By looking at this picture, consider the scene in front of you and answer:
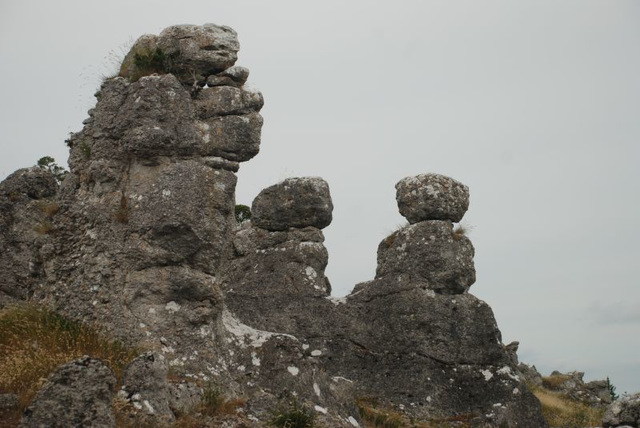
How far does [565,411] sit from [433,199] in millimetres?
8412

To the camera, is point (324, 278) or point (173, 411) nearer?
point (173, 411)

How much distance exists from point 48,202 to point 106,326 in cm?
414

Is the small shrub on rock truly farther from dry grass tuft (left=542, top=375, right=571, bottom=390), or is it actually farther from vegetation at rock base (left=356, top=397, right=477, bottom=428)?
vegetation at rock base (left=356, top=397, right=477, bottom=428)

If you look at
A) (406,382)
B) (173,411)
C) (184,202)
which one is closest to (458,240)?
(406,382)

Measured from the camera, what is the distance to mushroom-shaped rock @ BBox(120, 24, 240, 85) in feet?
63.5

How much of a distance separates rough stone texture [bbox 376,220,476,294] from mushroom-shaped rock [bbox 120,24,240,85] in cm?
1023

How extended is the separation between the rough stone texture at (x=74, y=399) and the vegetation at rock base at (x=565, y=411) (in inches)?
670

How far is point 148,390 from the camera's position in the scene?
13781 millimetres

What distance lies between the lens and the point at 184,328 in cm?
1692

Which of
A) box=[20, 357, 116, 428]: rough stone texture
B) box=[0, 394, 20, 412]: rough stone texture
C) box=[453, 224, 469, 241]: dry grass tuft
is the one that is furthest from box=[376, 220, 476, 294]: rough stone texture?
box=[0, 394, 20, 412]: rough stone texture

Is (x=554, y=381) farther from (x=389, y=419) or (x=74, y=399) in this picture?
(x=74, y=399)

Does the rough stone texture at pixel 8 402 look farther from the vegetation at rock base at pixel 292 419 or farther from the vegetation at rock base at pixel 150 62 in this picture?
the vegetation at rock base at pixel 150 62

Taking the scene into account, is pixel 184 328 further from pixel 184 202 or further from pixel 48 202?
pixel 48 202

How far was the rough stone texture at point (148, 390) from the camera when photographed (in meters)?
13.6
